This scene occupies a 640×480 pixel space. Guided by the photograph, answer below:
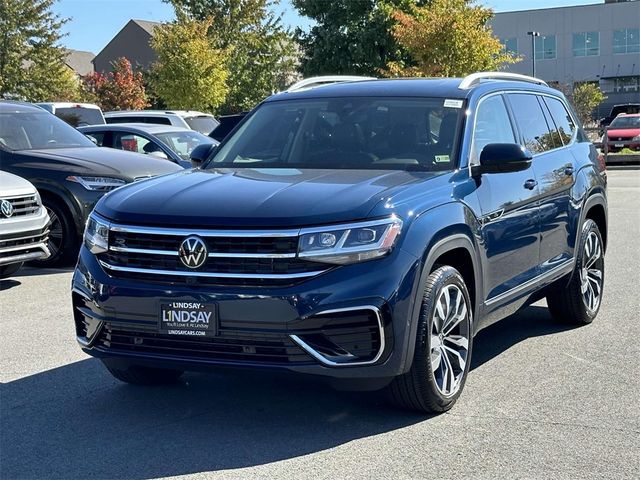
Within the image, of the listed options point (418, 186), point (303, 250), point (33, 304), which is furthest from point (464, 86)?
point (33, 304)

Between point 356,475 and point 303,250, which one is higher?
point 303,250

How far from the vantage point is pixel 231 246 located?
452 centimetres

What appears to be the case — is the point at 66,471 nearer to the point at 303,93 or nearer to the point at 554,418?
the point at 554,418

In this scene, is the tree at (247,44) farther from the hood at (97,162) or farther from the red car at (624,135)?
the hood at (97,162)

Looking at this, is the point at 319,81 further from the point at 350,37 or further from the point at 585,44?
the point at 585,44

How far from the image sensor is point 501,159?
5430mm

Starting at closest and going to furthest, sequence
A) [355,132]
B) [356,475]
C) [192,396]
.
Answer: [356,475]
[192,396]
[355,132]

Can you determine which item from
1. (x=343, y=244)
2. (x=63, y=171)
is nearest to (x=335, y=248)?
(x=343, y=244)

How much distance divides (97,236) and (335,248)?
1370 mm

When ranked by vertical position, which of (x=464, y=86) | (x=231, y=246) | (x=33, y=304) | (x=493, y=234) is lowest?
(x=33, y=304)

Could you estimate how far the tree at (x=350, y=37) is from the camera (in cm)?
4178

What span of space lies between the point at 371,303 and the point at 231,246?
0.73 m

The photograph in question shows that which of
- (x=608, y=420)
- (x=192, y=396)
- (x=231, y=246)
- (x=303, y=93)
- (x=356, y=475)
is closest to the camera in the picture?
(x=356, y=475)

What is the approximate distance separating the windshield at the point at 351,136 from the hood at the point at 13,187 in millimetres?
3696
